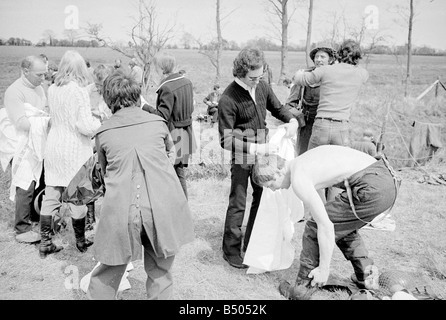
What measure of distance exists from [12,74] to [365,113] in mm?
14891

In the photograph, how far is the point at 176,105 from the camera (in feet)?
11.8

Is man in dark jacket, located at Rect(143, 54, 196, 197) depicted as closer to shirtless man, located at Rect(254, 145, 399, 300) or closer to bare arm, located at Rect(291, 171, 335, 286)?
shirtless man, located at Rect(254, 145, 399, 300)

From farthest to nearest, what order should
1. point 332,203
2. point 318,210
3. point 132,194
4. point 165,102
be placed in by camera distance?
1. point 165,102
2. point 332,203
3. point 318,210
4. point 132,194

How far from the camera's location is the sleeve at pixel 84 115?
2900 millimetres

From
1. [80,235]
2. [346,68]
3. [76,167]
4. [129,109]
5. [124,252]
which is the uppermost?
[346,68]

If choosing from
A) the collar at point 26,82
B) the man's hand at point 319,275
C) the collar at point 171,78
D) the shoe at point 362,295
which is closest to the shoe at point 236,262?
the man's hand at point 319,275

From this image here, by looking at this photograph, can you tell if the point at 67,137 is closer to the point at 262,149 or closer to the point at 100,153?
the point at 100,153

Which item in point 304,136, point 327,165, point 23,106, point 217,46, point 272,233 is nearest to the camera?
point 327,165

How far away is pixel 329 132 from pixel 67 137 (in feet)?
7.17

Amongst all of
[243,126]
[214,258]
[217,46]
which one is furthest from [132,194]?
[217,46]

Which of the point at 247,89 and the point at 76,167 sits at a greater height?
the point at 247,89

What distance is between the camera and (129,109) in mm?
2059
